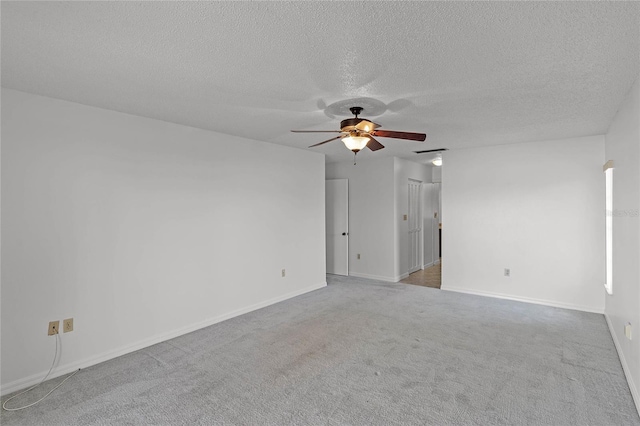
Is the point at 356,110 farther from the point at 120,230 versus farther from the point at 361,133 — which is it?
the point at 120,230

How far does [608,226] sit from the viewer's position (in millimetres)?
4074

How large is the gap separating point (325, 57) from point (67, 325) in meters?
3.01

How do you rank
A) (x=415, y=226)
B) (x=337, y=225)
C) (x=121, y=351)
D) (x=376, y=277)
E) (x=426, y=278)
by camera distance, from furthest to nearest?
1. (x=415, y=226)
2. (x=337, y=225)
3. (x=426, y=278)
4. (x=376, y=277)
5. (x=121, y=351)

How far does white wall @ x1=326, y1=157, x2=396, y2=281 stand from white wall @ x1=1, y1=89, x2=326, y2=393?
2.10 metres

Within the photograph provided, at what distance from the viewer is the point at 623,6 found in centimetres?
157

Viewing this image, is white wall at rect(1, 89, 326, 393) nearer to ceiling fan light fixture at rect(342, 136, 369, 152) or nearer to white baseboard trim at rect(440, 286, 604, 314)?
ceiling fan light fixture at rect(342, 136, 369, 152)

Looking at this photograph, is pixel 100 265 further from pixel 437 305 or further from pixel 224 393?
pixel 437 305

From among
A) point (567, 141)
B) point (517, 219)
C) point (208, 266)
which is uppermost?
point (567, 141)

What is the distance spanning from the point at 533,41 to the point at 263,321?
3.64 meters

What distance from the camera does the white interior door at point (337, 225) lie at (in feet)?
21.9

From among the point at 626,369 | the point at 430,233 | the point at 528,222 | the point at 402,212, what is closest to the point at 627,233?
the point at 626,369

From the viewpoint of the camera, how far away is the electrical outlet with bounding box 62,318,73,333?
291 centimetres

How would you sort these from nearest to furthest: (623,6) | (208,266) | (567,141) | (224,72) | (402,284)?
(623,6) → (224,72) → (208,266) → (567,141) → (402,284)

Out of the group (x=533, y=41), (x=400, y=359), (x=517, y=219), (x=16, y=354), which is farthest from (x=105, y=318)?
(x=517, y=219)
